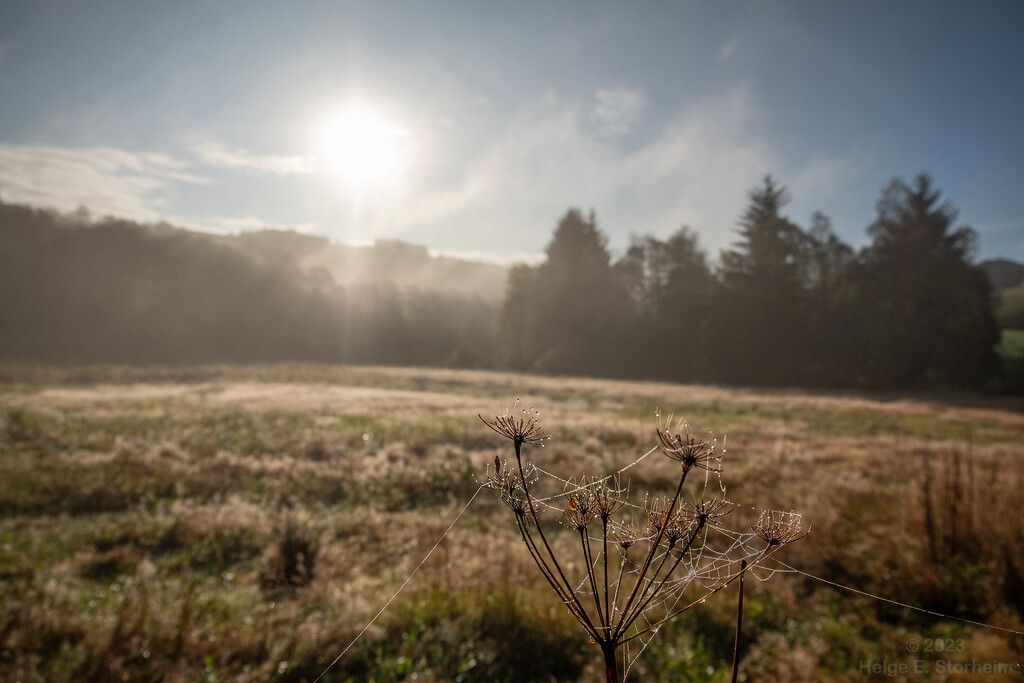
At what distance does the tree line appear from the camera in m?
41.1

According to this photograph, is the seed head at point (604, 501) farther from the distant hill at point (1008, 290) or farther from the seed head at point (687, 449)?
the distant hill at point (1008, 290)

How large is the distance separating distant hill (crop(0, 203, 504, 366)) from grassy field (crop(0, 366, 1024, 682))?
122 ft

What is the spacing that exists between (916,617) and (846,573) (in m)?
0.87

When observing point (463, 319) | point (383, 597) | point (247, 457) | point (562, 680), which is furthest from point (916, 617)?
point (463, 319)

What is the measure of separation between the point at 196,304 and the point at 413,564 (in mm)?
61591

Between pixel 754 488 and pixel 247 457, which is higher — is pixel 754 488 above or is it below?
above

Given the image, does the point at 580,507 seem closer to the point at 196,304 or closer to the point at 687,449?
the point at 687,449

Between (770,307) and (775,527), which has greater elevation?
(770,307)

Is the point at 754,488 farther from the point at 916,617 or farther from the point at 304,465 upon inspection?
the point at 304,465

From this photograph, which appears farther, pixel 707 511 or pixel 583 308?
pixel 583 308

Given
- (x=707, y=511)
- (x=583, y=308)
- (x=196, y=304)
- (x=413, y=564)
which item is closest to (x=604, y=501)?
(x=707, y=511)

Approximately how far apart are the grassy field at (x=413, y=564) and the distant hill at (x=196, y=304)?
37.2 meters

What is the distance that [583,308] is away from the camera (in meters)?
48.5

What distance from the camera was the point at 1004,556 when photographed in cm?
581
